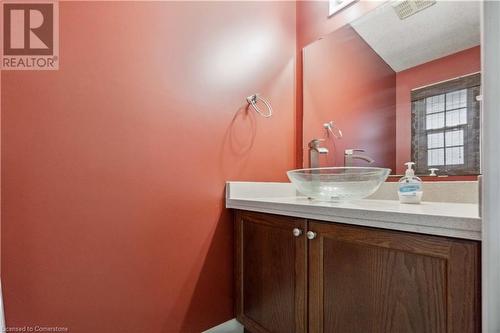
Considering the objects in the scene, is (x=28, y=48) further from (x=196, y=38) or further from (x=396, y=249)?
(x=396, y=249)

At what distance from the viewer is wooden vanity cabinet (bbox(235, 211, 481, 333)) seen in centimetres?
66

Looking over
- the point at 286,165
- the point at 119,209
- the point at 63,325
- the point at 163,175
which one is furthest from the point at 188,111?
the point at 63,325

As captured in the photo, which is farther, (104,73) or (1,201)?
(104,73)

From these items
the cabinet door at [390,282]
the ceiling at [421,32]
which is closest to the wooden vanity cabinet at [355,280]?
the cabinet door at [390,282]

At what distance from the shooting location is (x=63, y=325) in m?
1.07

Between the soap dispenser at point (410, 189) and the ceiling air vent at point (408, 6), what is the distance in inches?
29.3

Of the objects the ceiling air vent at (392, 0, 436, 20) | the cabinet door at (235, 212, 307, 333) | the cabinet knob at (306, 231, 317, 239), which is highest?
the ceiling air vent at (392, 0, 436, 20)

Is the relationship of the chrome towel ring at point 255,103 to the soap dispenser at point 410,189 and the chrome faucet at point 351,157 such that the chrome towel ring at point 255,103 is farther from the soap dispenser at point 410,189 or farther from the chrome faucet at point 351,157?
the soap dispenser at point 410,189

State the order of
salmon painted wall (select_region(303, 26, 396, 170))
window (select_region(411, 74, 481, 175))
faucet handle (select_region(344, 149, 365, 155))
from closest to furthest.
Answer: window (select_region(411, 74, 481, 175))
salmon painted wall (select_region(303, 26, 396, 170))
faucet handle (select_region(344, 149, 365, 155))

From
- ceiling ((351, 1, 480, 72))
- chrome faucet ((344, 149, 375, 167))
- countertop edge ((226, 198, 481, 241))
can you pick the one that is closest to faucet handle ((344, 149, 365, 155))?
chrome faucet ((344, 149, 375, 167))

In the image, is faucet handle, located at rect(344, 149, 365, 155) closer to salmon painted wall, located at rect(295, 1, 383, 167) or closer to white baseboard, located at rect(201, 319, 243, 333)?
salmon painted wall, located at rect(295, 1, 383, 167)

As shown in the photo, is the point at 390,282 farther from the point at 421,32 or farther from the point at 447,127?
the point at 421,32

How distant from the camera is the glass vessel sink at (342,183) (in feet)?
3.81

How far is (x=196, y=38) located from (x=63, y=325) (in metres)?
1.32
